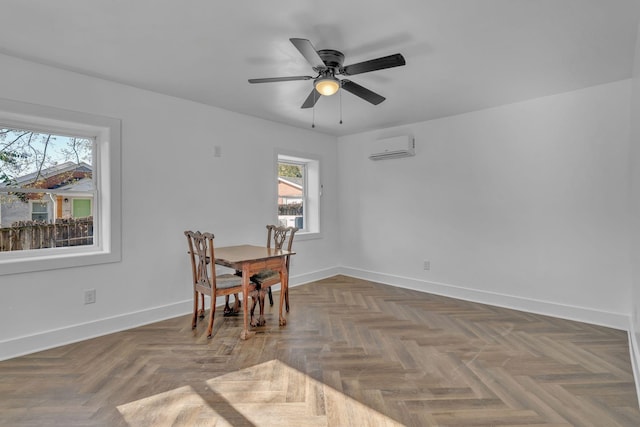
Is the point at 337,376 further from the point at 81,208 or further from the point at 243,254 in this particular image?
the point at 81,208

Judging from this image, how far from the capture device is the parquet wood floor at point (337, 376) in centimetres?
184

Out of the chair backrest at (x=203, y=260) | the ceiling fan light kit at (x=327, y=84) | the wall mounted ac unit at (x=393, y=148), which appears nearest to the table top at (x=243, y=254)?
the chair backrest at (x=203, y=260)

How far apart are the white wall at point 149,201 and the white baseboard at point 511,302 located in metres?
2.06

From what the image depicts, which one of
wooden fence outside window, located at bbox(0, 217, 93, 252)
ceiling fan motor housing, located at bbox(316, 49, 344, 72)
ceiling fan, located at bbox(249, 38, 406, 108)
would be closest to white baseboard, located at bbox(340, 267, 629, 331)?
ceiling fan, located at bbox(249, 38, 406, 108)

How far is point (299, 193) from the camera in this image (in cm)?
527

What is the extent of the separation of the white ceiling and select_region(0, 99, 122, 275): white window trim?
0.41 meters

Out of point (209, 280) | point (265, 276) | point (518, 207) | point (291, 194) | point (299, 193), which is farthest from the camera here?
point (299, 193)

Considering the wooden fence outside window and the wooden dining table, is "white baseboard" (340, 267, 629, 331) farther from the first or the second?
the wooden fence outside window

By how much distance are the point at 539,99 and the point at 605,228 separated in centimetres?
148

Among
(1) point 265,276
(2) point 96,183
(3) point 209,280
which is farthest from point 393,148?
(2) point 96,183

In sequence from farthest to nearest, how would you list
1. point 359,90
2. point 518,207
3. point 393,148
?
point 393,148
point 518,207
point 359,90

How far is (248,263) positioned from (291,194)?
7.70ft

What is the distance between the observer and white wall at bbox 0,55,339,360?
2.64 meters

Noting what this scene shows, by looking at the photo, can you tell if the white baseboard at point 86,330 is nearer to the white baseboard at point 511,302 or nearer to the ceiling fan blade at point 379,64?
the white baseboard at point 511,302
